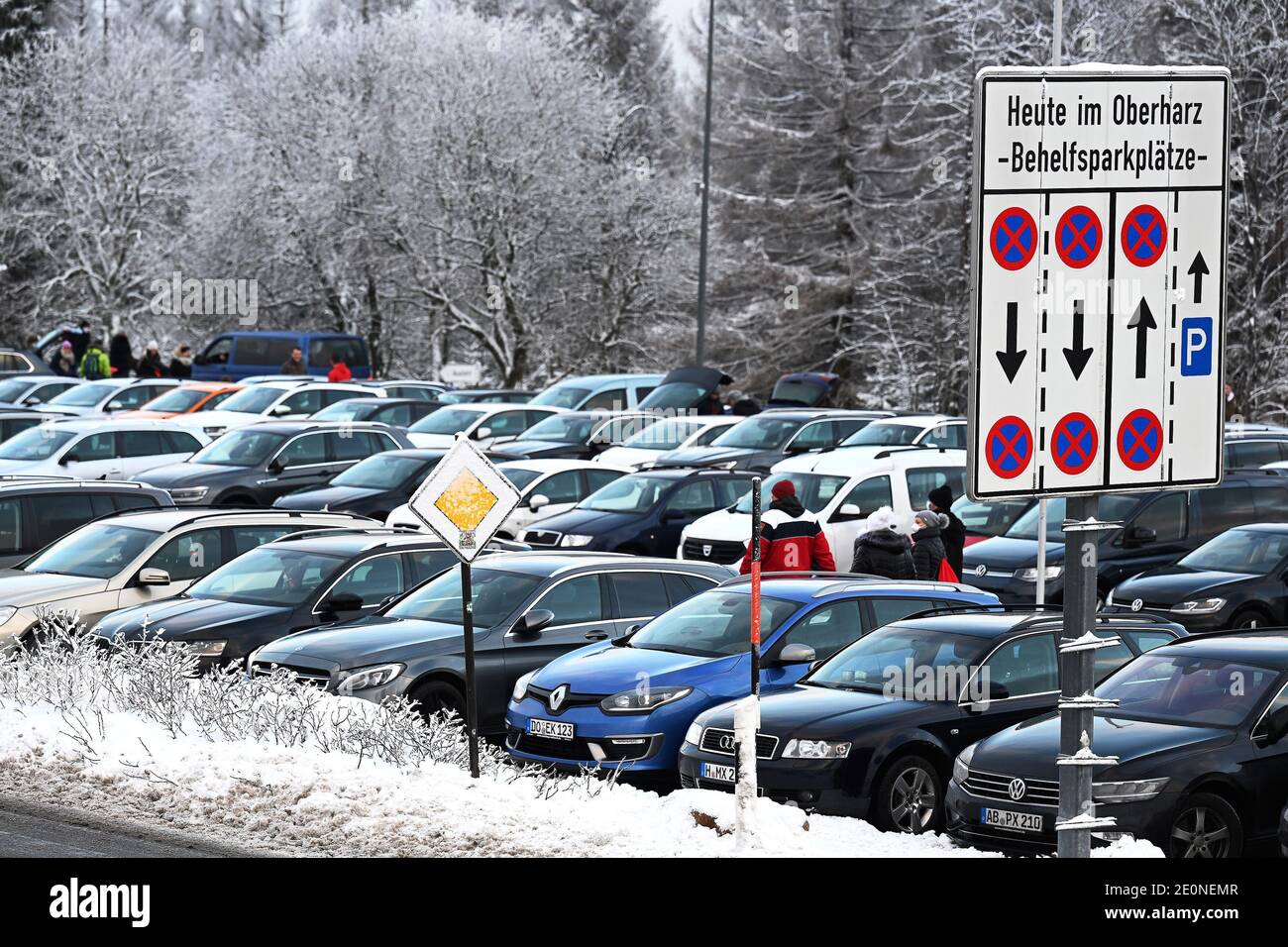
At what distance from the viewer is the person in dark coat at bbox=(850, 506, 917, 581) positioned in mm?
16844

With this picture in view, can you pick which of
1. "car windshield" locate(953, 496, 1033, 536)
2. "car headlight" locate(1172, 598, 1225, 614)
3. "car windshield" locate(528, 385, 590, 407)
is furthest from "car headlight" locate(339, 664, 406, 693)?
"car windshield" locate(528, 385, 590, 407)

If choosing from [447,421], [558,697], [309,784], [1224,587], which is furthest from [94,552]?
[447,421]

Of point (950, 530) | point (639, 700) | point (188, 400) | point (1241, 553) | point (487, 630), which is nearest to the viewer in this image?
point (639, 700)

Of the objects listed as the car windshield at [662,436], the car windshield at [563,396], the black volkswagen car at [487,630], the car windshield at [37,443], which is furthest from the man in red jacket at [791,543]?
the car windshield at [563,396]

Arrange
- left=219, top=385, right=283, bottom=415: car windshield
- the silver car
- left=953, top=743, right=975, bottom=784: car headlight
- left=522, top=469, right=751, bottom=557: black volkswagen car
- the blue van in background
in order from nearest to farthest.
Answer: left=953, top=743, right=975, bottom=784: car headlight
the silver car
left=522, top=469, right=751, bottom=557: black volkswagen car
left=219, top=385, right=283, bottom=415: car windshield
the blue van in background

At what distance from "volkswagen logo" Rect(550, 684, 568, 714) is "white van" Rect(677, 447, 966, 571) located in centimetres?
769

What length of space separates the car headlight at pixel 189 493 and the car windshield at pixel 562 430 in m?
6.37

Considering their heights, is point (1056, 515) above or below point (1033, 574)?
above

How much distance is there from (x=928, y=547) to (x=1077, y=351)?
9903mm

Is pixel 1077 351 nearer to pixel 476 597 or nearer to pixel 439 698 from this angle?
pixel 439 698

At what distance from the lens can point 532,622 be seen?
1431cm

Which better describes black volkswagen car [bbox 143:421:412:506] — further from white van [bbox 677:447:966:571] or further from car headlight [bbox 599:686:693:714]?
car headlight [bbox 599:686:693:714]

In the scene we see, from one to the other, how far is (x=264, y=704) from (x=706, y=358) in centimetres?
4118

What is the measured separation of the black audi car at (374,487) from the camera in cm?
2406
